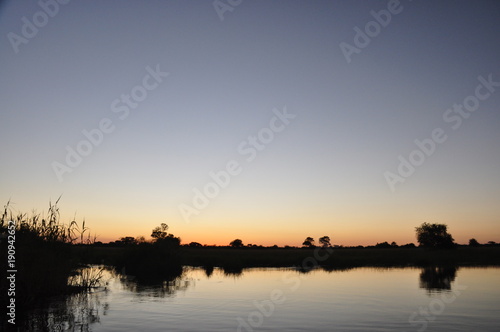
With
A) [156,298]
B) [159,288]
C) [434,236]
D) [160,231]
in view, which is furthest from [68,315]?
[434,236]

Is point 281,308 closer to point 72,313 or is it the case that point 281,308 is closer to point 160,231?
point 72,313

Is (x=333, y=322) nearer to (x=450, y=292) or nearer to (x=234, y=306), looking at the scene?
(x=234, y=306)

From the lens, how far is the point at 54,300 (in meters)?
21.1

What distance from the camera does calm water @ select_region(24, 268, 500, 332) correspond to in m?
17.9

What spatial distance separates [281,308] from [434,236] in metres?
100

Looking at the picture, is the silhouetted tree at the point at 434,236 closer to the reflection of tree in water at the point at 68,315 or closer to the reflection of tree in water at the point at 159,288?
the reflection of tree in water at the point at 159,288

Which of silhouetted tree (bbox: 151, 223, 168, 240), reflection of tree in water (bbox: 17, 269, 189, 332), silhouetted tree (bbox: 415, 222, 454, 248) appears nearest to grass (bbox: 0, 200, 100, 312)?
reflection of tree in water (bbox: 17, 269, 189, 332)

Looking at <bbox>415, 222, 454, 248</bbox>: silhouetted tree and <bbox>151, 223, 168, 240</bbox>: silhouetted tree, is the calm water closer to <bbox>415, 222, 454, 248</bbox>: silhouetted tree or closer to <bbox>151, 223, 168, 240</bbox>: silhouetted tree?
<bbox>151, 223, 168, 240</bbox>: silhouetted tree

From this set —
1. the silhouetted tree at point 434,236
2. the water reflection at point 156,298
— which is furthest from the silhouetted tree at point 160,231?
the silhouetted tree at point 434,236

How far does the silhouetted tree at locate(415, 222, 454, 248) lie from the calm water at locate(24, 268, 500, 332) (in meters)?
81.0

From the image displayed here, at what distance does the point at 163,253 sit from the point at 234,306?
2301 centimetres

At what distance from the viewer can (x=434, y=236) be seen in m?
111

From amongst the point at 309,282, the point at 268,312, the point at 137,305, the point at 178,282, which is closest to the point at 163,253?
the point at 178,282

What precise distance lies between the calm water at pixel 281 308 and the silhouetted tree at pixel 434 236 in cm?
8104
